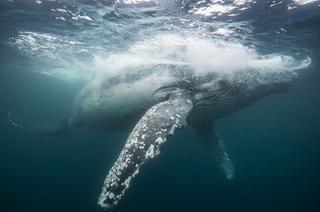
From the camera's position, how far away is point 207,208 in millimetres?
23859

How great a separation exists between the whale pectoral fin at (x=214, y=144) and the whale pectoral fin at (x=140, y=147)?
215 inches

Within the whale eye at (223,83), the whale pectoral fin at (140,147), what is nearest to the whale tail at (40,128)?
the whale eye at (223,83)

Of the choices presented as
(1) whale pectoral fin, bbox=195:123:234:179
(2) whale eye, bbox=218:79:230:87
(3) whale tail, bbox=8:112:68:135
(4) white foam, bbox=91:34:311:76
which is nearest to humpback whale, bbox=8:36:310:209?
(2) whale eye, bbox=218:79:230:87

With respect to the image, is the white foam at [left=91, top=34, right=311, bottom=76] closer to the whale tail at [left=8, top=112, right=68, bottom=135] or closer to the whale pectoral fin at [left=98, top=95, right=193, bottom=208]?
the whale tail at [left=8, top=112, right=68, bottom=135]

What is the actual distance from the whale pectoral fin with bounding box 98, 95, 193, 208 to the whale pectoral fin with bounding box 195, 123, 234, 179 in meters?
5.46

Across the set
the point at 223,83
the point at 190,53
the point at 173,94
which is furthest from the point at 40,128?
the point at 223,83

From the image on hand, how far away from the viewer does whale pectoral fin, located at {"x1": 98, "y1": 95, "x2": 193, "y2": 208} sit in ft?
19.2

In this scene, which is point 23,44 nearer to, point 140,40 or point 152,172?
point 140,40

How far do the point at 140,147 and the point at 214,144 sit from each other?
298 inches

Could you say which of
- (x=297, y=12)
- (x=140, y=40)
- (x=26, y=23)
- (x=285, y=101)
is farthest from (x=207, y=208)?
(x=285, y=101)

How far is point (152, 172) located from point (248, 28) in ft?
64.8

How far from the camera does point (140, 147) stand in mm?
6336

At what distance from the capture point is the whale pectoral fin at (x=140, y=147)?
5.86 meters

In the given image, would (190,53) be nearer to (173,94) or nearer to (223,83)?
(223,83)
